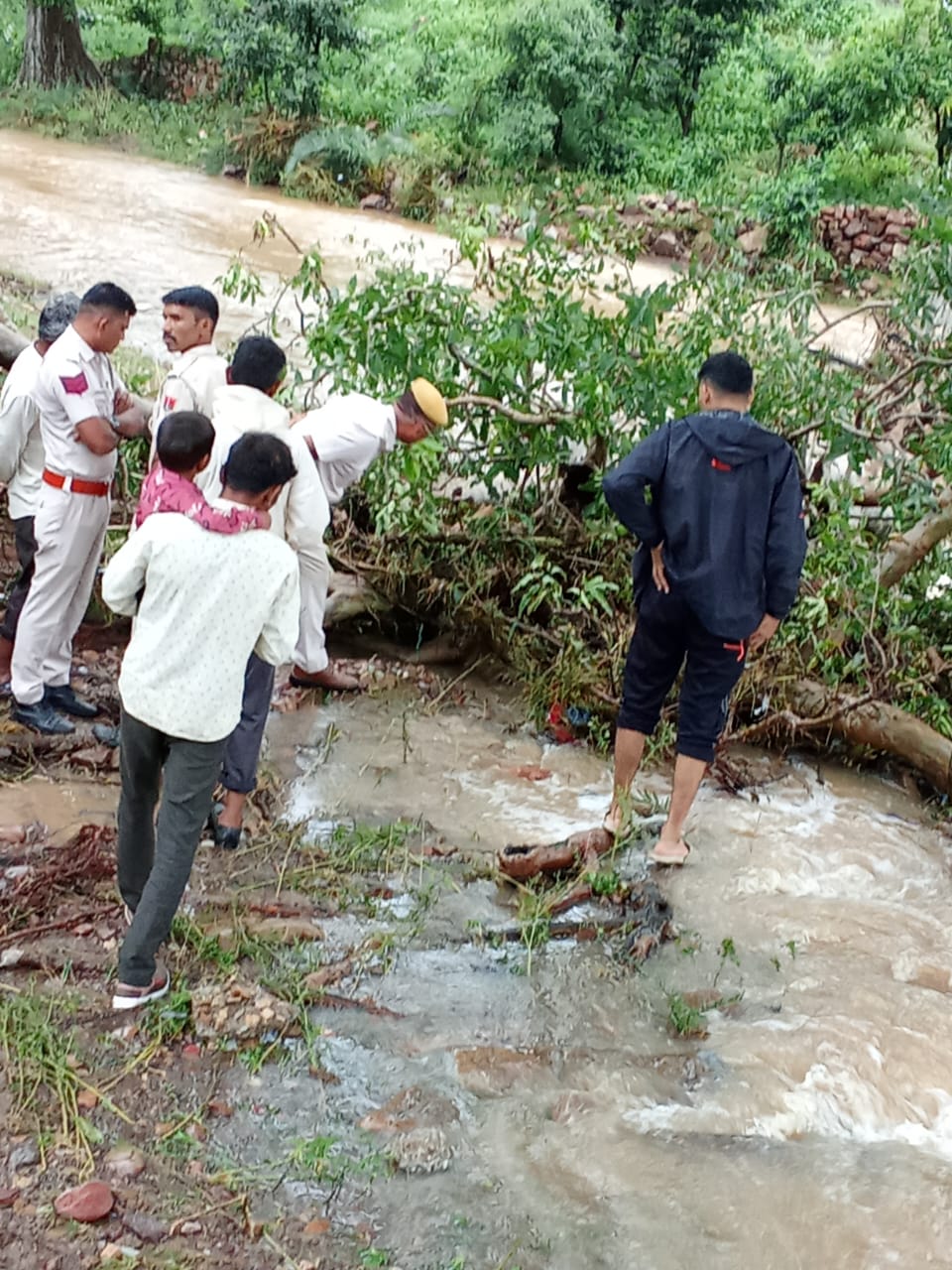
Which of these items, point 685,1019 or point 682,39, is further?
point 682,39

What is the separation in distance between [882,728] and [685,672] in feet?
4.83

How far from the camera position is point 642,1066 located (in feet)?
9.86

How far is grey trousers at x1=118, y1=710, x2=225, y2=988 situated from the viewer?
2836 millimetres

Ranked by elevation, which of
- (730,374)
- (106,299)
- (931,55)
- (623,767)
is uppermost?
(931,55)

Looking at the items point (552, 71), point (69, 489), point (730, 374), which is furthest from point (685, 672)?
point (552, 71)

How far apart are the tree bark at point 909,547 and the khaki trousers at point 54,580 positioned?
3.35m

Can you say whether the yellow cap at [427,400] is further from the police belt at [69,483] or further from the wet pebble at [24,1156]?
the wet pebble at [24,1156]

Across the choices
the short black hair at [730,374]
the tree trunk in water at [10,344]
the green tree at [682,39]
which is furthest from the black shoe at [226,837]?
the green tree at [682,39]

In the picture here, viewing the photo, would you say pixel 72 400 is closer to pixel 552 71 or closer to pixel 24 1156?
pixel 24 1156

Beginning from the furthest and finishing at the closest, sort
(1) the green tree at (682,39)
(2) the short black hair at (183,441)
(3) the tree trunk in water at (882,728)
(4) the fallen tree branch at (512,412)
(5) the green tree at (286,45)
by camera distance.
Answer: (1) the green tree at (682,39)
(5) the green tree at (286,45)
(4) the fallen tree branch at (512,412)
(3) the tree trunk in water at (882,728)
(2) the short black hair at (183,441)

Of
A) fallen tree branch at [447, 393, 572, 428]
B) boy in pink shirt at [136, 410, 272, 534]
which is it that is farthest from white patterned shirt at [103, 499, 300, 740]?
fallen tree branch at [447, 393, 572, 428]

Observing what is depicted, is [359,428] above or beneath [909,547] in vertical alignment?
above

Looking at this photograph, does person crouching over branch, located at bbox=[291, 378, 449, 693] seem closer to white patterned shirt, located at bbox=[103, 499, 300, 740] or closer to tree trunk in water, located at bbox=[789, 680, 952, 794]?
white patterned shirt, located at bbox=[103, 499, 300, 740]

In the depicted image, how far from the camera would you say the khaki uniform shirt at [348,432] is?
404cm
